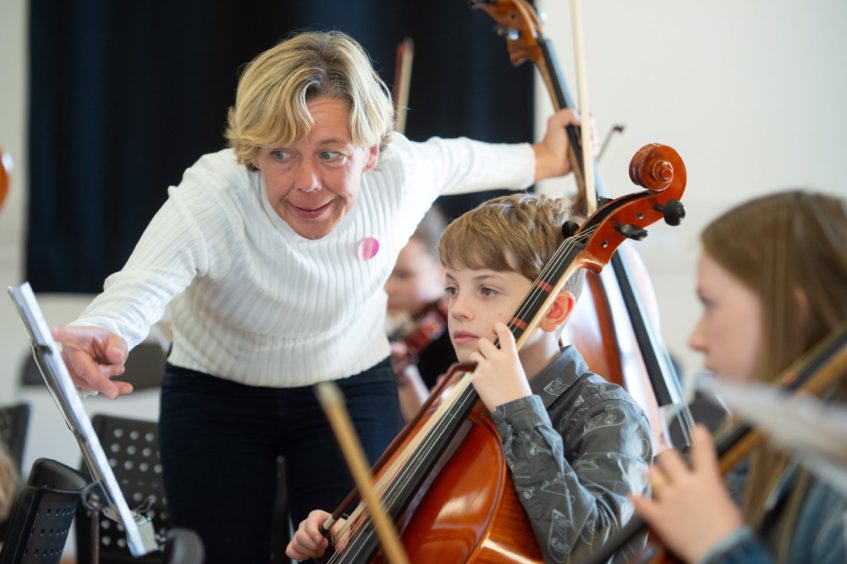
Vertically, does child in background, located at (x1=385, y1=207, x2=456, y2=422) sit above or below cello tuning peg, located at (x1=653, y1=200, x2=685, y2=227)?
below

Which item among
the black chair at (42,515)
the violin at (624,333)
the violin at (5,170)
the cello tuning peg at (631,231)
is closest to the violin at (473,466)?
the cello tuning peg at (631,231)

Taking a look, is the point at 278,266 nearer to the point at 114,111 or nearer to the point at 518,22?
the point at 518,22

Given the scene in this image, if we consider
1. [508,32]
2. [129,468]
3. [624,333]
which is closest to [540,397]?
[624,333]

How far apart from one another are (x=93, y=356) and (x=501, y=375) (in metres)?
0.50

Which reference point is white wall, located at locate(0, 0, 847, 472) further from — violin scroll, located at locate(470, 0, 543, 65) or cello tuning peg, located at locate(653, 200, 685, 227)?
cello tuning peg, located at locate(653, 200, 685, 227)

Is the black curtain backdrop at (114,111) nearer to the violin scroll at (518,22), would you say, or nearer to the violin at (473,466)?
the violin scroll at (518,22)

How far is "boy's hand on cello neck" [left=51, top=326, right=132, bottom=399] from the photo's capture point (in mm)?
1277

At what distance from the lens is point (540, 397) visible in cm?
143

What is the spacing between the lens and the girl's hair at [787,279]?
96cm

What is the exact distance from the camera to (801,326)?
38.4 inches

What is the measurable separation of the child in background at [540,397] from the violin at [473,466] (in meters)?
0.03

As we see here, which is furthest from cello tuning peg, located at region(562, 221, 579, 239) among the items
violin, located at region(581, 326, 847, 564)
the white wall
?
the white wall

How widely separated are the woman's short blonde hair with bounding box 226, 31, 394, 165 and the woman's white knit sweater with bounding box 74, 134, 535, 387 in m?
0.10

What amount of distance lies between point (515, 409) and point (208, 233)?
56cm
